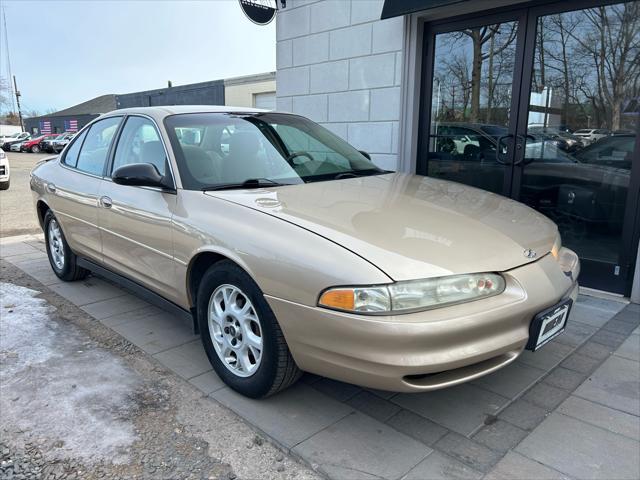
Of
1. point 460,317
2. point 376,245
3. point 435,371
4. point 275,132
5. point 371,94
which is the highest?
point 371,94

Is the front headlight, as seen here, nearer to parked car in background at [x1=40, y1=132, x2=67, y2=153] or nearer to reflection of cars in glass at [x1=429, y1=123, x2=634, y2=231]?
reflection of cars in glass at [x1=429, y1=123, x2=634, y2=231]

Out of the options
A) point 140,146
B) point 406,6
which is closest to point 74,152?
point 140,146

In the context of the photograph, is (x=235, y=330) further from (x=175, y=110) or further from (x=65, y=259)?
(x=65, y=259)

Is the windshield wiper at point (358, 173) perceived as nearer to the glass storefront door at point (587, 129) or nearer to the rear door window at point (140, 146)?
the rear door window at point (140, 146)

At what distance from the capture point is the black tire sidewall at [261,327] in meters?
2.44

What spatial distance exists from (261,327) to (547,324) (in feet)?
4.63

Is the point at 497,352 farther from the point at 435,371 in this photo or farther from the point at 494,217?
the point at 494,217

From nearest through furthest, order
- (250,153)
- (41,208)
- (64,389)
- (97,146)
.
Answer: (64,389), (250,153), (97,146), (41,208)

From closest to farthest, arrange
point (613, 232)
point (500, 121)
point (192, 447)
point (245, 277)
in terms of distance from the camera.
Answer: point (192, 447) < point (245, 277) < point (613, 232) < point (500, 121)

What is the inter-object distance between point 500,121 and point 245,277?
3646 millimetres


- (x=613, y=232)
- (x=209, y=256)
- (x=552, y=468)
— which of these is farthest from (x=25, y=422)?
(x=613, y=232)

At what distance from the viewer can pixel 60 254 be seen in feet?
15.9

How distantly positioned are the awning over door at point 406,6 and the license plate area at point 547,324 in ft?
11.0

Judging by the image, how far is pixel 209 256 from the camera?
111 inches
